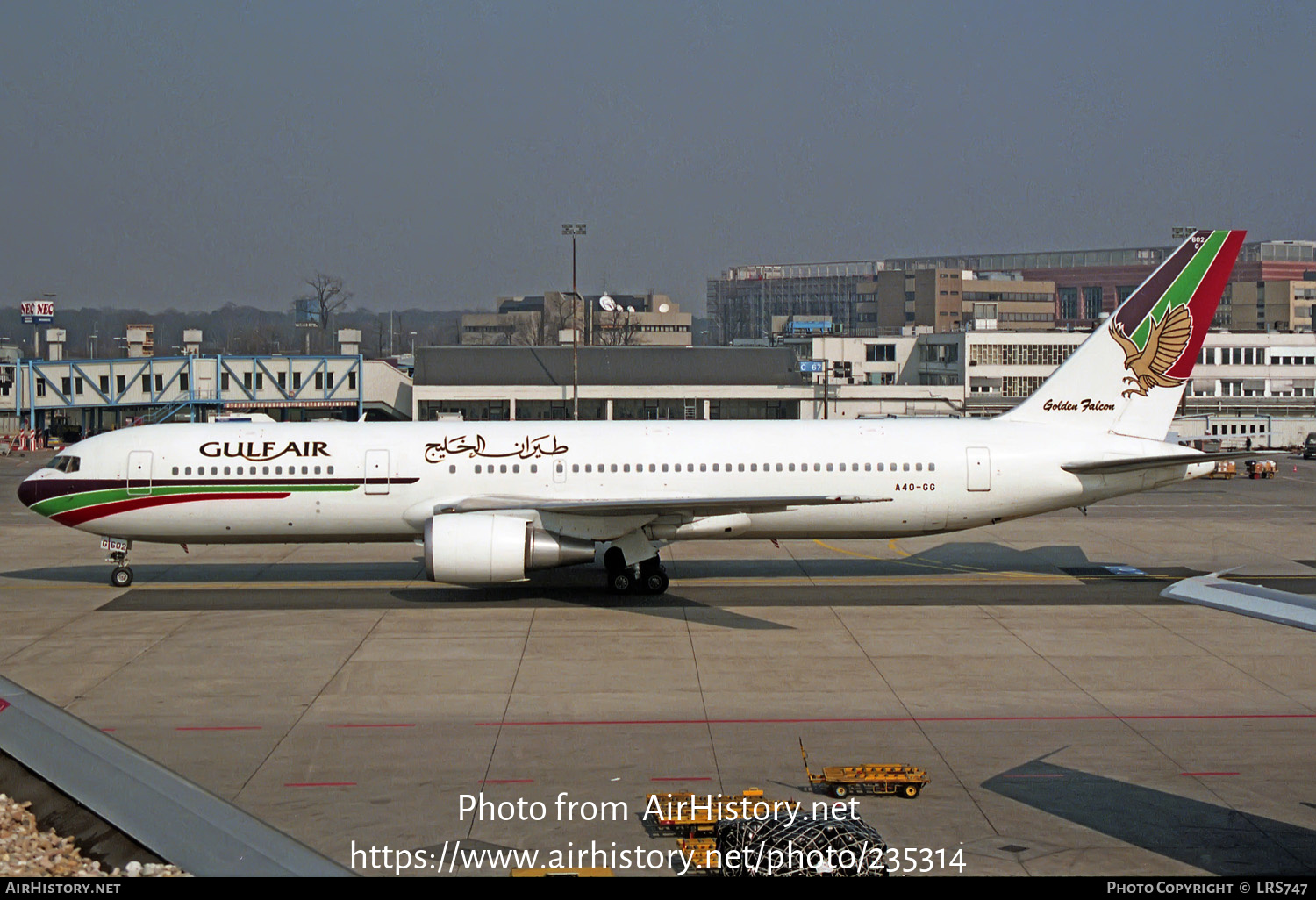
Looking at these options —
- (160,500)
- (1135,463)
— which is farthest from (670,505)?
(160,500)

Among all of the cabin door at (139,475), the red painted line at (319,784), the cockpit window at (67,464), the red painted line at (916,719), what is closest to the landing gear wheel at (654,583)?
the red painted line at (916,719)

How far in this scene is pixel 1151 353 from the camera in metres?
29.9

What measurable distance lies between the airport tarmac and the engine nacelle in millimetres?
998

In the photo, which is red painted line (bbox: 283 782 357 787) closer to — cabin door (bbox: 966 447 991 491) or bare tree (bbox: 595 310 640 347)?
cabin door (bbox: 966 447 991 491)

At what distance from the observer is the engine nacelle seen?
25.6 meters

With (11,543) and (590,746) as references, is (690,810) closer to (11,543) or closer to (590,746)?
(590,746)

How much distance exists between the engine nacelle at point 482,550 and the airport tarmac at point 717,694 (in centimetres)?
100

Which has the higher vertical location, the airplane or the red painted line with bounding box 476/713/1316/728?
the airplane

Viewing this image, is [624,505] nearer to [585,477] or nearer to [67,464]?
[585,477]

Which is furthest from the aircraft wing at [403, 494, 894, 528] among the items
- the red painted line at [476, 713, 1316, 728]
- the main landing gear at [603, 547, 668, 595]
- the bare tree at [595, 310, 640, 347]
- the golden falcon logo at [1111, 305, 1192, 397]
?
the bare tree at [595, 310, 640, 347]

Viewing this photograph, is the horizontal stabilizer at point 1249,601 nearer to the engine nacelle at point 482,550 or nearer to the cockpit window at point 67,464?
the engine nacelle at point 482,550

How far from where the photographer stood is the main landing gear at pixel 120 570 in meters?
29.7

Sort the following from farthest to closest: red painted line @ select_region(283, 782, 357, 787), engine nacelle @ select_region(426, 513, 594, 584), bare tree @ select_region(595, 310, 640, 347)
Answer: bare tree @ select_region(595, 310, 640, 347) < engine nacelle @ select_region(426, 513, 594, 584) < red painted line @ select_region(283, 782, 357, 787)
